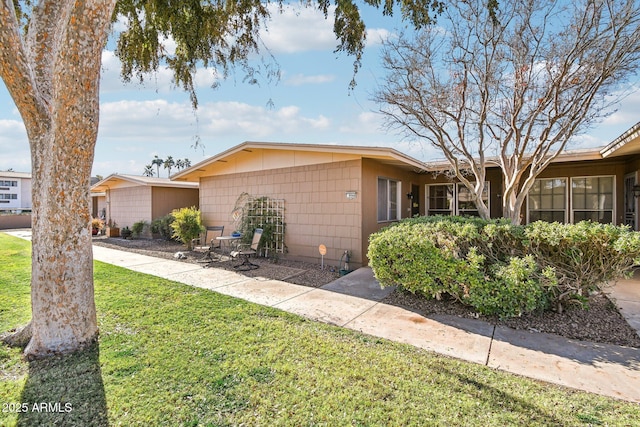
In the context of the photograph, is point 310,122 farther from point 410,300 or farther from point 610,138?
point 610,138

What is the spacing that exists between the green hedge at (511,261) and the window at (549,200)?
23.1 ft

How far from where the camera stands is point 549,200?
10406mm

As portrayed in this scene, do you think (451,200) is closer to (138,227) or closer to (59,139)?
(59,139)

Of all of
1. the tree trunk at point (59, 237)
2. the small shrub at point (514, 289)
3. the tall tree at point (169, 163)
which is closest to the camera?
the tree trunk at point (59, 237)

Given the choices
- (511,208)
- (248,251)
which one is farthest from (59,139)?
(511,208)

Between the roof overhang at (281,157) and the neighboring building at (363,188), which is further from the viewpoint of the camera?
the neighboring building at (363,188)

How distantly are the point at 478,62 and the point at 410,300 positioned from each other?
592cm

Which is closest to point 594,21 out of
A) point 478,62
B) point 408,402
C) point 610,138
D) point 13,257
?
point 478,62

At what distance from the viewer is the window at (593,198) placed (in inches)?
376

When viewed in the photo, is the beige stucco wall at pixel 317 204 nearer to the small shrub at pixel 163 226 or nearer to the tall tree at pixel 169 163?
the small shrub at pixel 163 226

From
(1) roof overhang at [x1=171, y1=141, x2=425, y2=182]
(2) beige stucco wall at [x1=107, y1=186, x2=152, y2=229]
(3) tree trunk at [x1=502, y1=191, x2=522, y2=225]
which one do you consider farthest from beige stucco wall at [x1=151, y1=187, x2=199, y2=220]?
(3) tree trunk at [x1=502, y1=191, x2=522, y2=225]

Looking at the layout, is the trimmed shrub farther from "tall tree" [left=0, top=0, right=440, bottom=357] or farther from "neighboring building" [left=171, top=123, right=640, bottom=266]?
"tall tree" [left=0, top=0, right=440, bottom=357]

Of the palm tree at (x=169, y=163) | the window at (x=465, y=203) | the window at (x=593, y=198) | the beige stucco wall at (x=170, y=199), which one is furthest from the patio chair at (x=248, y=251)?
the palm tree at (x=169, y=163)

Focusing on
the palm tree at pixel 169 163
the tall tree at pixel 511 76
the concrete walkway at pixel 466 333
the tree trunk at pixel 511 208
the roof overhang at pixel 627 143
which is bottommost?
the concrete walkway at pixel 466 333
